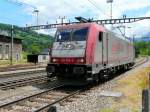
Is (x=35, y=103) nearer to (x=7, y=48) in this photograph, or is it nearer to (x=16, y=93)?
(x=16, y=93)

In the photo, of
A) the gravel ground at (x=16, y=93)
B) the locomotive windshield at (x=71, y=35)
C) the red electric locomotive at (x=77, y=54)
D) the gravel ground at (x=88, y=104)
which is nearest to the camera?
the gravel ground at (x=88, y=104)

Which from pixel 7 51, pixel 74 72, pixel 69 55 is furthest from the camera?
pixel 7 51

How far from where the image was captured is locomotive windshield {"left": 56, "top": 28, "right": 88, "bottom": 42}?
16297mm

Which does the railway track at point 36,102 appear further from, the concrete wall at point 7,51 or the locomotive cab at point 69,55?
the concrete wall at point 7,51

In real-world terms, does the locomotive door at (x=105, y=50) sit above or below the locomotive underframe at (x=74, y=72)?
above

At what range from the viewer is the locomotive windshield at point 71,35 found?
16297 millimetres

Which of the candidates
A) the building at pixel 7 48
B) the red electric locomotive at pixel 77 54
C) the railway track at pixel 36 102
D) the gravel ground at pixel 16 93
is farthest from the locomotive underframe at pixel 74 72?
the building at pixel 7 48

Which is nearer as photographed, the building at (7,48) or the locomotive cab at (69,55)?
the locomotive cab at (69,55)

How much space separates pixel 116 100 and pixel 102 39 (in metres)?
5.39

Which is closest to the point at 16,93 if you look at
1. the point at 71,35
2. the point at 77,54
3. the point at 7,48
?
the point at 77,54

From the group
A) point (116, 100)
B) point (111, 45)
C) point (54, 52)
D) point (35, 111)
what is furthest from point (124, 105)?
point (111, 45)

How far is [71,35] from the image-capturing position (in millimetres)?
16641

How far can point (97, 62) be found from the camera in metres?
16.5

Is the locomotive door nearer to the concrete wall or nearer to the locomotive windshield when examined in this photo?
the locomotive windshield
